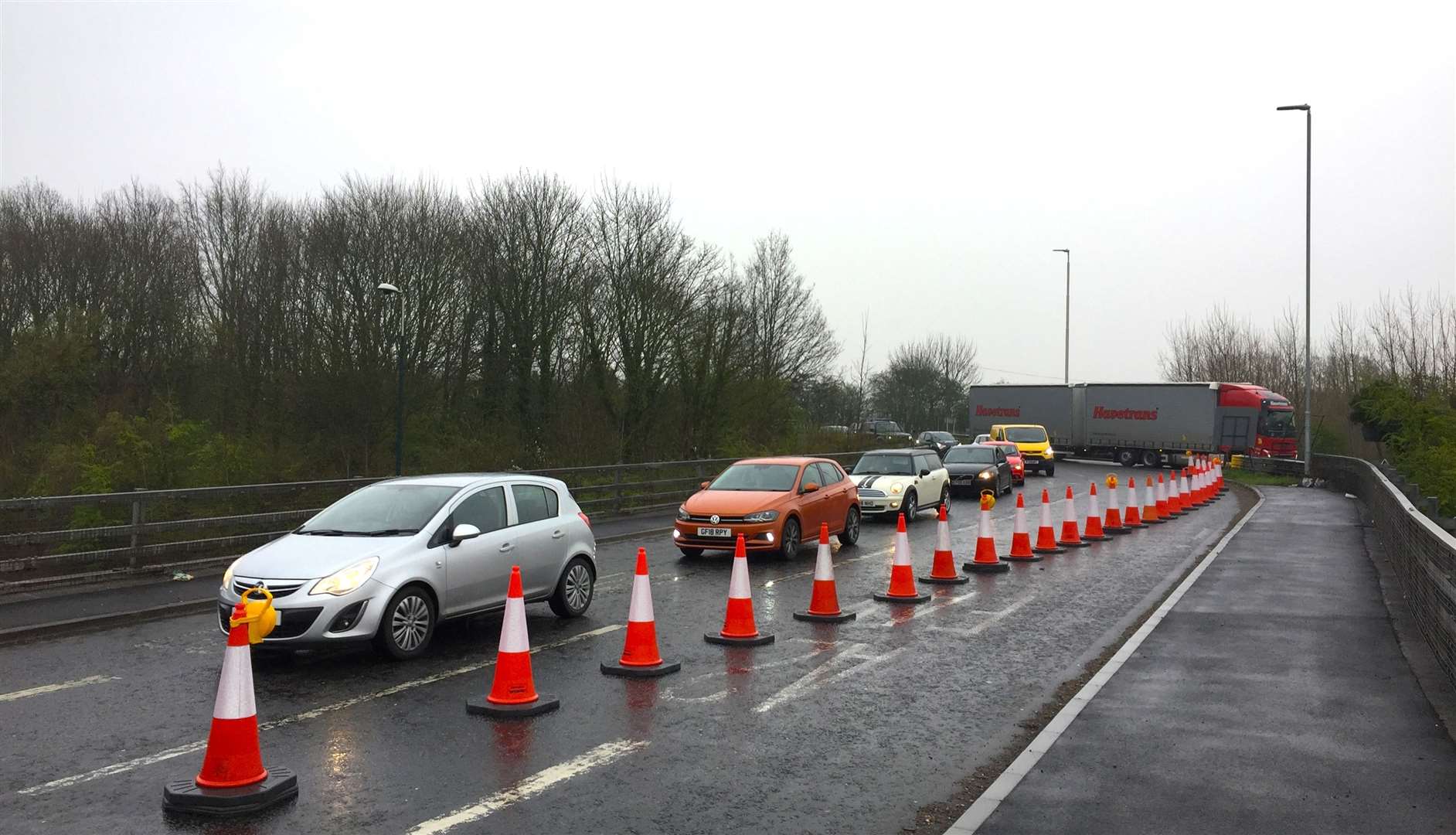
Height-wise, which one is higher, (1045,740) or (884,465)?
(884,465)

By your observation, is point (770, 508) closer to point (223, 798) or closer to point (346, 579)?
point (346, 579)

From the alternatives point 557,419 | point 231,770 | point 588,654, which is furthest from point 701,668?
point 557,419

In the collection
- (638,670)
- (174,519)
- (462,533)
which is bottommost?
(174,519)

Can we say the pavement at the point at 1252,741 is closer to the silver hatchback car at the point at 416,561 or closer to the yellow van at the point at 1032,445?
the silver hatchback car at the point at 416,561

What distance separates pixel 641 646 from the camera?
9.24 meters

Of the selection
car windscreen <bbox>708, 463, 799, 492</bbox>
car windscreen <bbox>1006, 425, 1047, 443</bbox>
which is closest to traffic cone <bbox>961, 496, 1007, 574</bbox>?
car windscreen <bbox>708, 463, 799, 492</bbox>

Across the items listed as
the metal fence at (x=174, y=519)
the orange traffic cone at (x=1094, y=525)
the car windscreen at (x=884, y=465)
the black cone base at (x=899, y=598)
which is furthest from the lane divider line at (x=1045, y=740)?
the car windscreen at (x=884, y=465)

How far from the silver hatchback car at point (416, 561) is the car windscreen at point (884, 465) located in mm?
14576

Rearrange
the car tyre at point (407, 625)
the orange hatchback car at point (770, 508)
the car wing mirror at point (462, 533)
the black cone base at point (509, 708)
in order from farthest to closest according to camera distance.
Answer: the orange hatchback car at point (770, 508) < the car wing mirror at point (462, 533) < the car tyre at point (407, 625) < the black cone base at point (509, 708)

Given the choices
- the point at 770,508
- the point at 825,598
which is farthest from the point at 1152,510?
the point at 825,598

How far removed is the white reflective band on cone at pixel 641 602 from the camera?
9.13m

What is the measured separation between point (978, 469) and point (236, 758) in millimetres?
27854

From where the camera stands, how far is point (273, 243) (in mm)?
44062

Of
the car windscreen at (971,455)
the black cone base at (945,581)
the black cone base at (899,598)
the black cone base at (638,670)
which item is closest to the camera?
the black cone base at (638,670)
